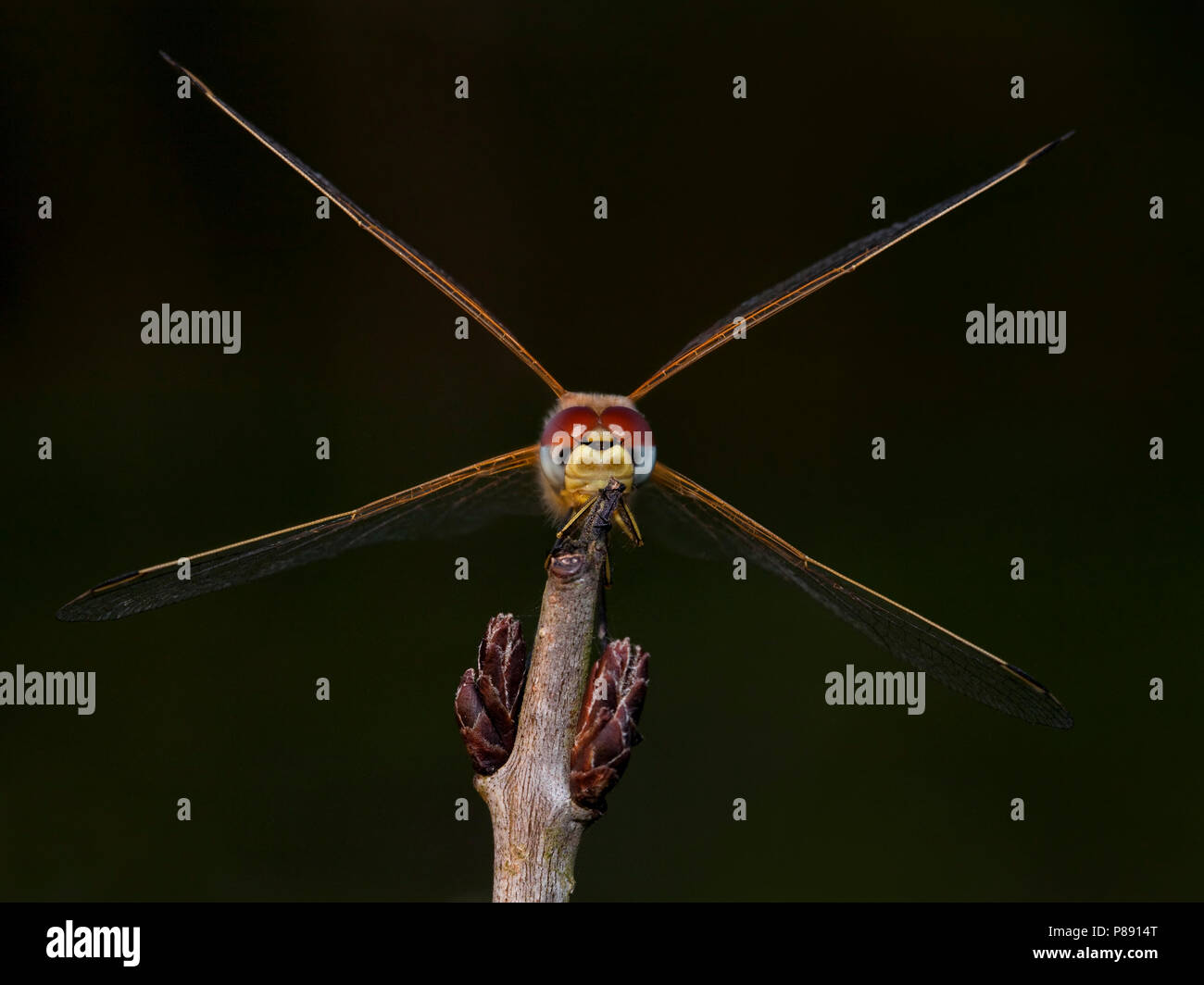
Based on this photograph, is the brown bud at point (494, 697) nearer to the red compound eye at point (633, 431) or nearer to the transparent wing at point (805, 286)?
the red compound eye at point (633, 431)

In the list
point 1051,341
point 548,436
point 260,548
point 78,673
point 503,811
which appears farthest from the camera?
point 1051,341

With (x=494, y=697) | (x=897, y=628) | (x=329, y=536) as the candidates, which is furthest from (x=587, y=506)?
Result: (x=897, y=628)

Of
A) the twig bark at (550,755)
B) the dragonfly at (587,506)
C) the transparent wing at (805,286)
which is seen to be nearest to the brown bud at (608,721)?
→ the twig bark at (550,755)

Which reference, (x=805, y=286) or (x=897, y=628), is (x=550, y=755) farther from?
(x=805, y=286)

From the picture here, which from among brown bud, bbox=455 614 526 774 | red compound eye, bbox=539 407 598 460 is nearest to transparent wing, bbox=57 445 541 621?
red compound eye, bbox=539 407 598 460

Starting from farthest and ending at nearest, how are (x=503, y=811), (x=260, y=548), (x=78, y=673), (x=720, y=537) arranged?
(x=78, y=673)
(x=720, y=537)
(x=260, y=548)
(x=503, y=811)

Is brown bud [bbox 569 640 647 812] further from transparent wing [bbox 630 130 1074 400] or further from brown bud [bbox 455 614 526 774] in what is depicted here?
transparent wing [bbox 630 130 1074 400]

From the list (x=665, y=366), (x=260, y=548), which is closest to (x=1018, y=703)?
(x=665, y=366)

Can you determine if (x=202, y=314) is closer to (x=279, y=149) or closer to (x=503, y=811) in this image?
(x=279, y=149)
